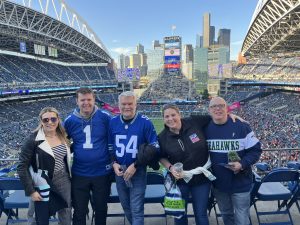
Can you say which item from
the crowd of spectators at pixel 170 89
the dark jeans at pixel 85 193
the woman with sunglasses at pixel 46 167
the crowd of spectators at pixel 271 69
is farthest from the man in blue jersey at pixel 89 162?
the crowd of spectators at pixel 170 89

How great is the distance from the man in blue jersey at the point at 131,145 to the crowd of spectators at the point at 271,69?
163 ft

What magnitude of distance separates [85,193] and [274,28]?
139 ft

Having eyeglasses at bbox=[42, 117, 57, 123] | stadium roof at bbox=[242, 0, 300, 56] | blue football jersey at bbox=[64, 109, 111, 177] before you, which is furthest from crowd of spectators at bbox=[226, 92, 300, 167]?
stadium roof at bbox=[242, 0, 300, 56]

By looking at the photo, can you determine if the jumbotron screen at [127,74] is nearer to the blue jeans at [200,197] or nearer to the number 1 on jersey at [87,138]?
the number 1 on jersey at [87,138]

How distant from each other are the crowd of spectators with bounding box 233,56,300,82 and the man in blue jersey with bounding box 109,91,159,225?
4963cm

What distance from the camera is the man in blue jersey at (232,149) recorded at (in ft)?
11.5

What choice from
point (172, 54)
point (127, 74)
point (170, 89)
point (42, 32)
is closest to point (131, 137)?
point (42, 32)

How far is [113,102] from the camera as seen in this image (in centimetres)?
6044

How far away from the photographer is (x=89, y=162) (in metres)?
3.69

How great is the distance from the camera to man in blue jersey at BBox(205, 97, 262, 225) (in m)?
3.50

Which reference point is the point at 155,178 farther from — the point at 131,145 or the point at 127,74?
the point at 127,74

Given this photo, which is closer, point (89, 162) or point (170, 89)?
point (89, 162)

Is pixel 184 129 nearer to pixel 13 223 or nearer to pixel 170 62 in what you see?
pixel 13 223

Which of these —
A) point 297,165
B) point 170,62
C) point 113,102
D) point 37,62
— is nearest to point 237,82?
point 170,62
